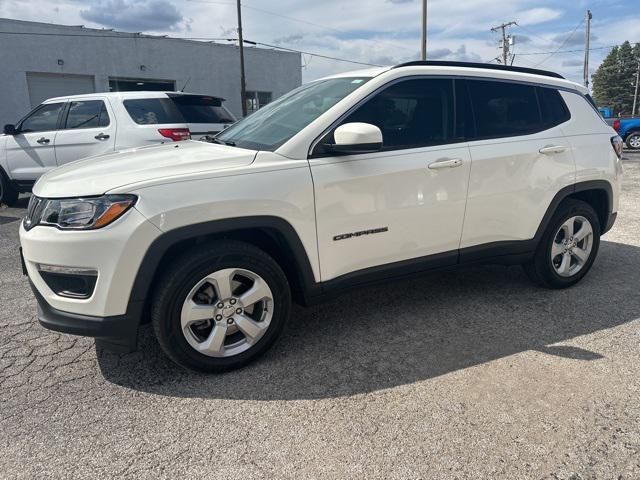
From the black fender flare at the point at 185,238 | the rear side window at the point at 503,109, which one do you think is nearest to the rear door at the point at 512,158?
the rear side window at the point at 503,109

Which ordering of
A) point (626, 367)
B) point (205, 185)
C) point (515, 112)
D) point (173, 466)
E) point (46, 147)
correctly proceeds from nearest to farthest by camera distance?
1. point (173, 466)
2. point (205, 185)
3. point (626, 367)
4. point (515, 112)
5. point (46, 147)

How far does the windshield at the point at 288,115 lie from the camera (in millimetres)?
3195

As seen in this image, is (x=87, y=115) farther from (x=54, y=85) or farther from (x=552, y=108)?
(x=54, y=85)

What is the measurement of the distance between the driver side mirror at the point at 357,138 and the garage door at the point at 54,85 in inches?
723

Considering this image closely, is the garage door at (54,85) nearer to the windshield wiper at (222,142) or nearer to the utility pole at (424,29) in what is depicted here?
the utility pole at (424,29)

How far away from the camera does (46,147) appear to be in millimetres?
8000

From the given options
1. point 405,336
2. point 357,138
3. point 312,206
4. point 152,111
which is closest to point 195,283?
point 312,206

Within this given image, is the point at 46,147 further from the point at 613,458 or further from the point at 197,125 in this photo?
the point at 613,458

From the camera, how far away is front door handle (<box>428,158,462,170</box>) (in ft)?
10.9

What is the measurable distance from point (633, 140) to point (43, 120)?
62.5 feet

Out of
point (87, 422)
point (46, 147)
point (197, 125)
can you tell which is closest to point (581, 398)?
point (87, 422)

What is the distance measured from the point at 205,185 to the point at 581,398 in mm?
2320

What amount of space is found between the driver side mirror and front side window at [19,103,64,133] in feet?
22.4

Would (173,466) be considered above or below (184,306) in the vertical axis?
below
